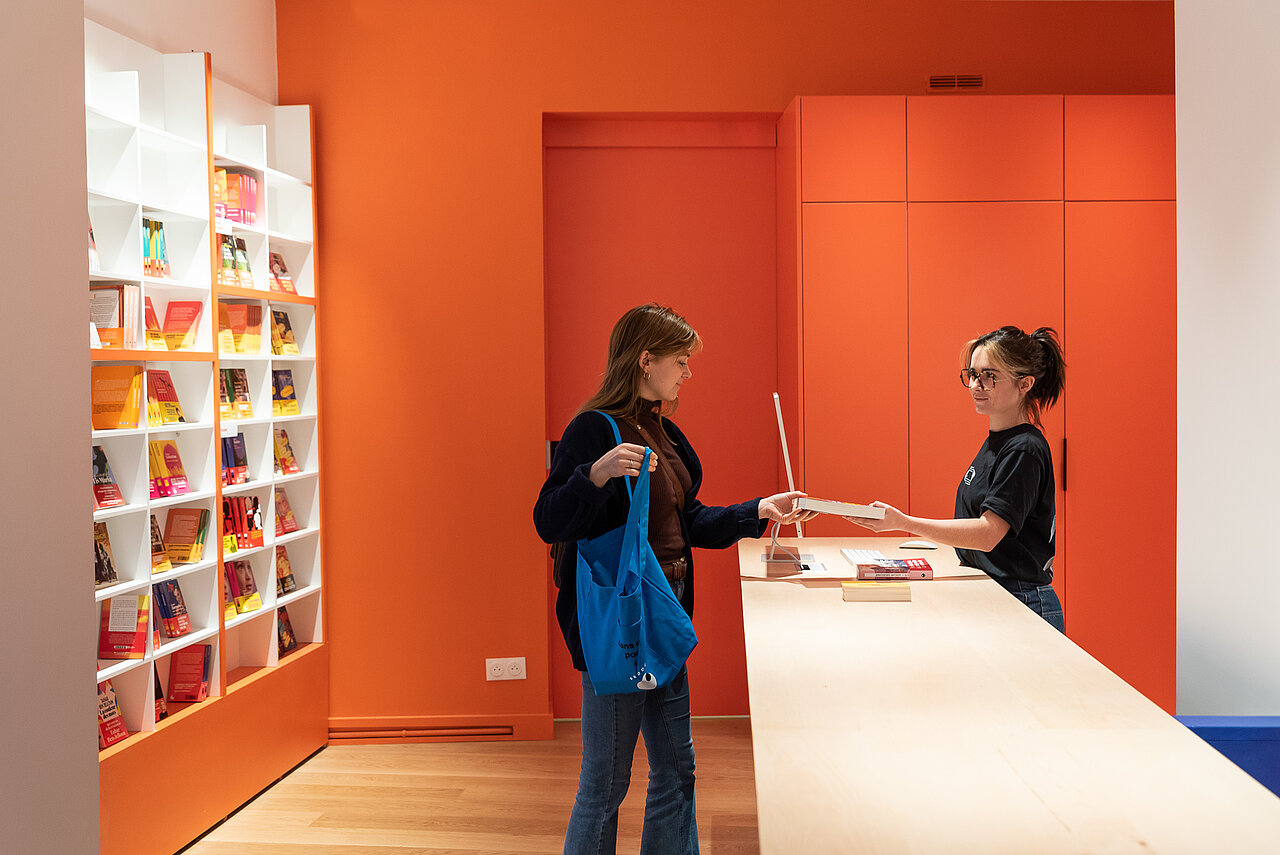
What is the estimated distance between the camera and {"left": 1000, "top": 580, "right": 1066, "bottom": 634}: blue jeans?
2410 mm

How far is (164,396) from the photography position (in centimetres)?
308

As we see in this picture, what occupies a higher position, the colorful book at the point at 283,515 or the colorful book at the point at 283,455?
the colorful book at the point at 283,455

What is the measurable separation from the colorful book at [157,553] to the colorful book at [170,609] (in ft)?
0.19

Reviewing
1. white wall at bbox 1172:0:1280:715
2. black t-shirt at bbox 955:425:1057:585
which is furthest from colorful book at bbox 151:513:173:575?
white wall at bbox 1172:0:1280:715

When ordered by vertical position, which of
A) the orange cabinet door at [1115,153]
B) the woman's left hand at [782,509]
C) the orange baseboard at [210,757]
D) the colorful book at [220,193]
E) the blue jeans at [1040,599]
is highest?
the orange cabinet door at [1115,153]

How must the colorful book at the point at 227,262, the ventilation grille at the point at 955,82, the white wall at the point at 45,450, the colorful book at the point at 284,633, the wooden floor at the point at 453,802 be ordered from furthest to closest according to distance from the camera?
the ventilation grille at the point at 955,82 → the colorful book at the point at 284,633 → the colorful book at the point at 227,262 → the wooden floor at the point at 453,802 → the white wall at the point at 45,450

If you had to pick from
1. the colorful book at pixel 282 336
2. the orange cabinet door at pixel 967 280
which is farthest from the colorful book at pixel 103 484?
the orange cabinet door at pixel 967 280

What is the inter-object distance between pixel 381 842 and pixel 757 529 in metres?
1.67

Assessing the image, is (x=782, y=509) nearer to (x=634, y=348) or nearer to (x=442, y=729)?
(x=634, y=348)

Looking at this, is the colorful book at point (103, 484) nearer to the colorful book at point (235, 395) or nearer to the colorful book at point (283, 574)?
the colorful book at point (235, 395)

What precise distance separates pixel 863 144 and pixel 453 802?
9.64 ft

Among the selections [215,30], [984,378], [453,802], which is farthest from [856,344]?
[215,30]

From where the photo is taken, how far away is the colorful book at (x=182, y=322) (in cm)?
314

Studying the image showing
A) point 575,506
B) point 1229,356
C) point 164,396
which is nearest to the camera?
point 1229,356
